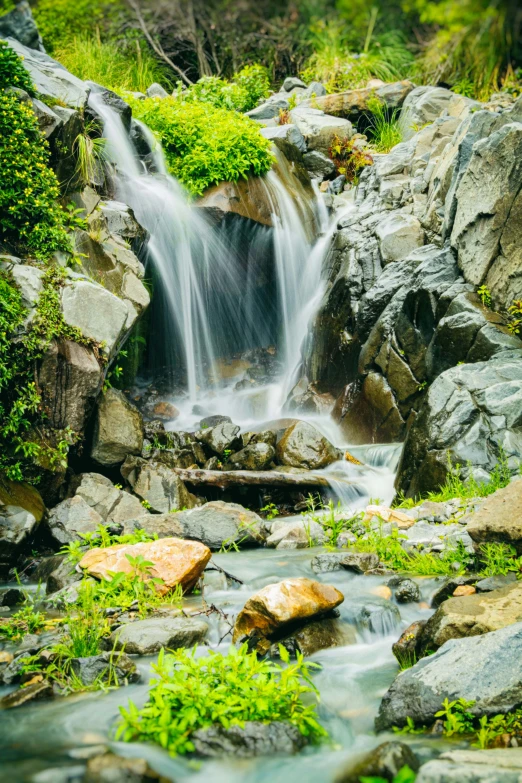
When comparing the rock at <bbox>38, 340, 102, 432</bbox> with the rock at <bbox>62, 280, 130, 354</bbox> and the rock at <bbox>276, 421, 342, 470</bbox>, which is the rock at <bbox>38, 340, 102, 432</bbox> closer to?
the rock at <bbox>62, 280, 130, 354</bbox>

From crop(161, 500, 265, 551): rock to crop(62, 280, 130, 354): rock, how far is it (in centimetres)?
268

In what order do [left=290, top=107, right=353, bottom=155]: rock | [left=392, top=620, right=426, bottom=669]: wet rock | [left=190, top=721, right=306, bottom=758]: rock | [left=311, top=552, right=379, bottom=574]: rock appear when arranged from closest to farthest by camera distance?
[left=190, top=721, right=306, bottom=758]: rock, [left=392, top=620, right=426, bottom=669]: wet rock, [left=311, top=552, right=379, bottom=574]: rock, [left=290, top=107, right=353, bottom=155]: rock

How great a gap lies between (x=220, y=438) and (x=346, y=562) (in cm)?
451

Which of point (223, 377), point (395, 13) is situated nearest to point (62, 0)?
point (395, 13)

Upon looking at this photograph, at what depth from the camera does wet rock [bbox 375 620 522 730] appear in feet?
9.30

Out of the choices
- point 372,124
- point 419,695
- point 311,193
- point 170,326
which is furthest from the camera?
point 372,124

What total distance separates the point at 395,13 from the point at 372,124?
1628 centimetres

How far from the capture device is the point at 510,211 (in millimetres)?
8445

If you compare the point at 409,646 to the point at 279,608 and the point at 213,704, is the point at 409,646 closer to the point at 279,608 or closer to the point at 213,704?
the point at 279,608

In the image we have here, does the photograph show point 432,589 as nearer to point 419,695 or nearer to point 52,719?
point 419,695

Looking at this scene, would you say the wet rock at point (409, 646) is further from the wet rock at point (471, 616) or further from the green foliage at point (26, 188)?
the green foliage at point (26, 188)

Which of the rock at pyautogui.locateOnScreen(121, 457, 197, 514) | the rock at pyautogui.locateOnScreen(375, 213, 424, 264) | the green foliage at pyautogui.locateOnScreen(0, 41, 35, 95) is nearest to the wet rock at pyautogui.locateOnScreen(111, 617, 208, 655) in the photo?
the rock at pyautogui.locateOnScreen(121, 457, 197, 514)

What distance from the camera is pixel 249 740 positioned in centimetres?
266

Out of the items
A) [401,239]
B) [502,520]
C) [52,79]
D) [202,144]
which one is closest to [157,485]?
[502,520]
